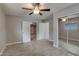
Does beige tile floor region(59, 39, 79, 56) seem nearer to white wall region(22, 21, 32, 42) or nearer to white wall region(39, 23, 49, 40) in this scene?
white wall region(39, 23, 49, 40)

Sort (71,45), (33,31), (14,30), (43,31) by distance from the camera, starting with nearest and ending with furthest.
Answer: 1. (71,45)
2. (43,31)
3. (33,31)
4. (14,30)

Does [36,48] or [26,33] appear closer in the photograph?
[36,48]

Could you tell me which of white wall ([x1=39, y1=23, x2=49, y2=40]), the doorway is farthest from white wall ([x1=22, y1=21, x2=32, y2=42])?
white wall ([x1=39, y1=23, x2=49, y2=40])

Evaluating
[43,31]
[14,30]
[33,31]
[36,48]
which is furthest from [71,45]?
[14,30]

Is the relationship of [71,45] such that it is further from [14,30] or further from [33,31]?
[14,30]

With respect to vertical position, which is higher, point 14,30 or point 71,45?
point 14,30

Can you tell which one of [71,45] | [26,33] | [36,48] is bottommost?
[36,48]

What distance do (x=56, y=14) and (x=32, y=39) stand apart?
101 cm

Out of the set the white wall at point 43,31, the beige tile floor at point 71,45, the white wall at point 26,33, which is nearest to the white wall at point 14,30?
the white wall at point 26,33

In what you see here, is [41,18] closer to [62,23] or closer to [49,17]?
[49,17]

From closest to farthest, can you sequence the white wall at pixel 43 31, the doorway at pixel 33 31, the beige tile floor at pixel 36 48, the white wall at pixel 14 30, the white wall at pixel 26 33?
the beige tile floor at pixel 36 48 → the white wall at pixel 43 31 → the doorway at pixel 33 31 → the white wall at pixel 26 33 → the white wall at pixel 14 30

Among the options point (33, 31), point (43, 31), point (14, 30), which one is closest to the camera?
point (43, 31)

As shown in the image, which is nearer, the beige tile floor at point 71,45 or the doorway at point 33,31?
the beige tile floor at point 71,45

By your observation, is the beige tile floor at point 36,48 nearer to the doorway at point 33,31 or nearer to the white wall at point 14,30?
the doorway at point 33,31
